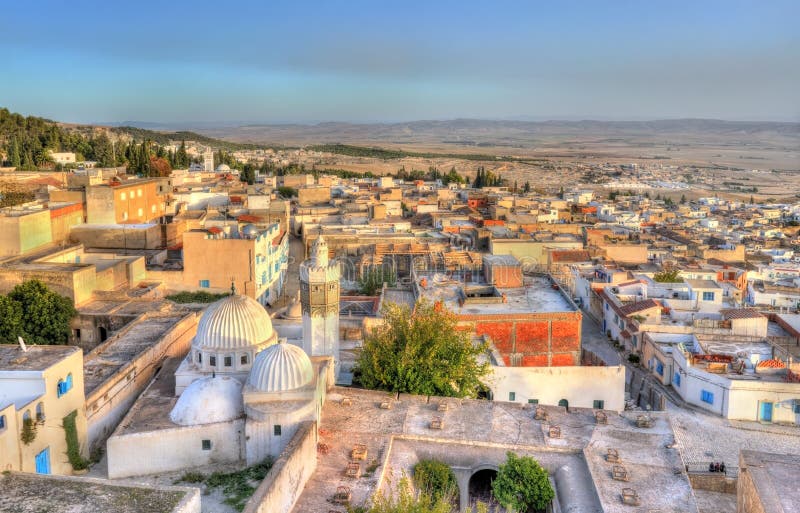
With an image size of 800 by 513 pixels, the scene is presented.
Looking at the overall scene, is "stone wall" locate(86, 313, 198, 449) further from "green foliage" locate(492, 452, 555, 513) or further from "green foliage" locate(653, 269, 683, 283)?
"green foliage" locate(653, 269, 683, 283)

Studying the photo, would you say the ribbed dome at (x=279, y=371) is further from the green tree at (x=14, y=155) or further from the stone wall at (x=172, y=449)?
the green tree at (x=14, y=155)

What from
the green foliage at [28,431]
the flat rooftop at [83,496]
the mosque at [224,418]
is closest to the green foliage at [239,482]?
the mosque at [224,418]

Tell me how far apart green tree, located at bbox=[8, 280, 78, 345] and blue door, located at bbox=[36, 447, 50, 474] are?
11005 mm

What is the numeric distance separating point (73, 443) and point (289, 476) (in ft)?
18.8

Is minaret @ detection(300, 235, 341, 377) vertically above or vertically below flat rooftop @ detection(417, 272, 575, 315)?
above

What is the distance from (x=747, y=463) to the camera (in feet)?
43.1

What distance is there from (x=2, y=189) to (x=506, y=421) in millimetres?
41815

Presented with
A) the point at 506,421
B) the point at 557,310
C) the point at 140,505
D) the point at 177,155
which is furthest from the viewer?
the point at 177,155

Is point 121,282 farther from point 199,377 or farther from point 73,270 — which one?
point 199,377

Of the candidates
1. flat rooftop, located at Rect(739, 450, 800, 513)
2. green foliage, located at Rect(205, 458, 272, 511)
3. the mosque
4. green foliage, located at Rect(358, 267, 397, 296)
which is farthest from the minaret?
flat rooftop, located at Rect(739, 450, 800, 513)

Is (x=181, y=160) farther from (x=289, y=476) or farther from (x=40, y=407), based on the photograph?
(x=289, y=476)

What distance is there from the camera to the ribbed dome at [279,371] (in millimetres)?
15344

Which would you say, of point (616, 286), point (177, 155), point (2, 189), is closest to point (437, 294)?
point (616, 286)

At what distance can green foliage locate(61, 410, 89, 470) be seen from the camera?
15.2 metres
